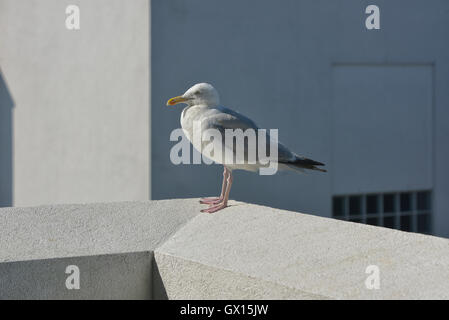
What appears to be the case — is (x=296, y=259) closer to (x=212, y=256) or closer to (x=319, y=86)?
(x=212, y=256)

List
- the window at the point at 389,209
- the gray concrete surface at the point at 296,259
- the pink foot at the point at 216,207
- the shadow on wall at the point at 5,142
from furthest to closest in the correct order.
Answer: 1. the shadow on wall at the point at 5,142
2. the window at the point at 389,209
3. the pink foot at the point at 216,207
4. the gray concrete surface at the point at 296,259

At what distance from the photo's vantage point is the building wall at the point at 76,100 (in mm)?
9477

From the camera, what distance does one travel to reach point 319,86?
1039 centimetres

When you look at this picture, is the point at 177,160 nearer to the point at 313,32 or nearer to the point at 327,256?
the point at 313,32

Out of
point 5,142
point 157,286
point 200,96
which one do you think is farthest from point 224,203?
point 5,142

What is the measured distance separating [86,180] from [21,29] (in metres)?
3.36

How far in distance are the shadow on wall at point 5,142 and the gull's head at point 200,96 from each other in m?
8.89

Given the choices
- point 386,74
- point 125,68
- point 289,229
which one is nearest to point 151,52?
point 125,68

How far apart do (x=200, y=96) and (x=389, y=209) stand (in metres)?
7.88

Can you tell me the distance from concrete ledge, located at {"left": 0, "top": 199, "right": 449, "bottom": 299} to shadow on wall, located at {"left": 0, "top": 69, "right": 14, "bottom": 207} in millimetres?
8793

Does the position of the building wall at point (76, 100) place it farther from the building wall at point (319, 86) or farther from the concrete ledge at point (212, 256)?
the concrete ledge at point (212, 256)

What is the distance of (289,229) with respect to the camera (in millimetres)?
3826

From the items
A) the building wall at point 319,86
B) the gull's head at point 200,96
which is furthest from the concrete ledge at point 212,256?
the building wall at point 319,86
